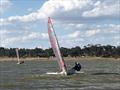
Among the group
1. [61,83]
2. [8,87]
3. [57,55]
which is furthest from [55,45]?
[8,87]

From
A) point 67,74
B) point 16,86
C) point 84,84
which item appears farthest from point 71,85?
point 67,74

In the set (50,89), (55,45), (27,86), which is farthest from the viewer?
(55,45)

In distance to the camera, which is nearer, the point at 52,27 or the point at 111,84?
the point at 111,84

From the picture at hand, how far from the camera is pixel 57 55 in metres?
58.5

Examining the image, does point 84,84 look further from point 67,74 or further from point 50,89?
point 67,74

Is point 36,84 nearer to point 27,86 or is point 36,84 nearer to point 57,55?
point 27,86

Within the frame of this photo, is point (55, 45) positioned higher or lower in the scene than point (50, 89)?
higher

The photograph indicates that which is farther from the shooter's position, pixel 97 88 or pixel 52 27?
pixel 52 27

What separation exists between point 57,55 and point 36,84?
35.9ft

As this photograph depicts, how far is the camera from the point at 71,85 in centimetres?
4638

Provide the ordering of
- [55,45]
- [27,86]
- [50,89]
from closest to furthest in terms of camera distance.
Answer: [50,89], [27,86], [55,45]

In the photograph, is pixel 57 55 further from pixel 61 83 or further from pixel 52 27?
pixel 61 83

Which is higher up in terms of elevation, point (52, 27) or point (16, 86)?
point (52, 27)

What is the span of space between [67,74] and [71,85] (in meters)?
12.3
